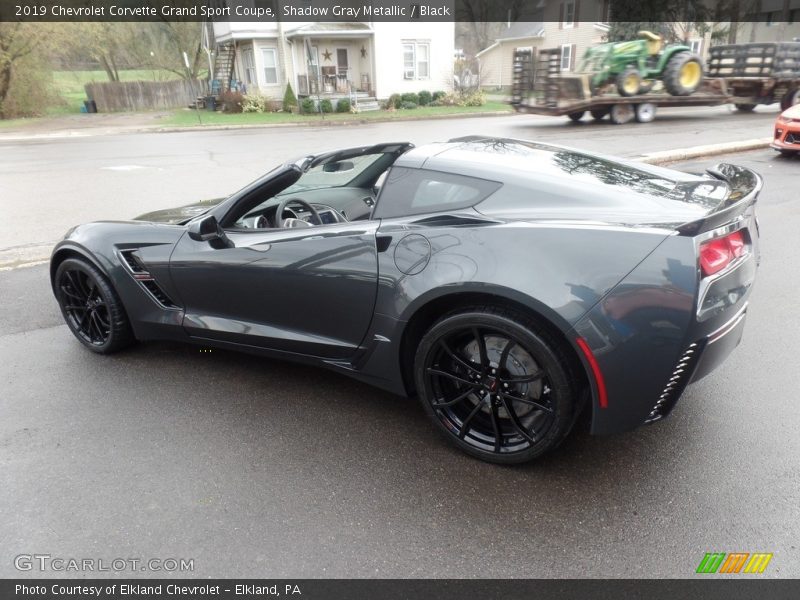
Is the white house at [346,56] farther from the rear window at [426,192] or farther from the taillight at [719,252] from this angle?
the taillight at [719,252]

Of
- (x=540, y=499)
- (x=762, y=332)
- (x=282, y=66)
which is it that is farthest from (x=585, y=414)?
(x=282, y=66)

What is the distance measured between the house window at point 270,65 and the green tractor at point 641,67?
1612 cm

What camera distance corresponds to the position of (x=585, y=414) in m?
3.11

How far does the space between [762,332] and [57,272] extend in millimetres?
4752

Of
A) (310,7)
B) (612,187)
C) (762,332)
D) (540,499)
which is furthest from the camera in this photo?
(310,7)

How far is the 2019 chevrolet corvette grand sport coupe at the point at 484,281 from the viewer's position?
2303 millimetres

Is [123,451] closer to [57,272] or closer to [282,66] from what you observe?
[57,272]

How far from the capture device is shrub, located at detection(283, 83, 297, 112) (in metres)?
26.2

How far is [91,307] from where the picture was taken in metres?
3.91

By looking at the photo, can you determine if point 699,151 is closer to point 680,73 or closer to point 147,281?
point 680,73

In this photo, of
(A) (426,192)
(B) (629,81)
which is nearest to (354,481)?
(A) (426,192)

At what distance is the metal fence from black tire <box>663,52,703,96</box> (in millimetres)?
23424

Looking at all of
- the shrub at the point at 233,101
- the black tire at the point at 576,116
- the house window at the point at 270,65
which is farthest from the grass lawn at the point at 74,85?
the black tire at the point at 576,116

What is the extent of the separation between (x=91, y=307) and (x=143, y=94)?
30.1 metres
